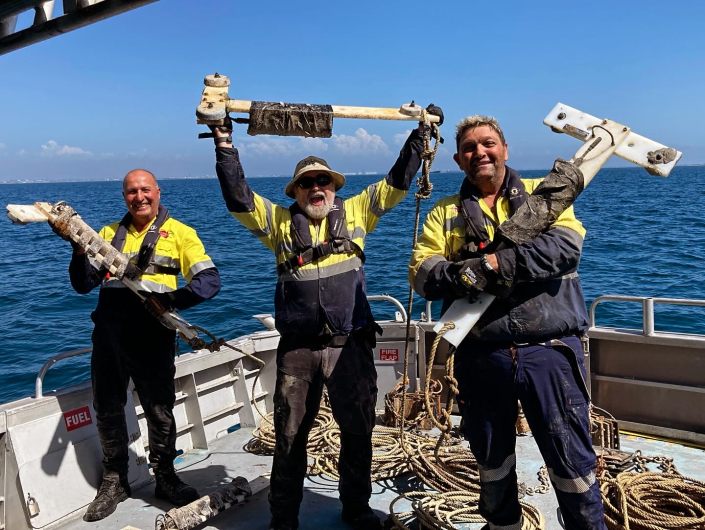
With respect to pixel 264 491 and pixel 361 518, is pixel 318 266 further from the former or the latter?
pixel 264 491

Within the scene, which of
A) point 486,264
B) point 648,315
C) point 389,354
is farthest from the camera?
point 389,354

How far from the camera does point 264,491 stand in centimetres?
438

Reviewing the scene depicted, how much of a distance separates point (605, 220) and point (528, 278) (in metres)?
35.5

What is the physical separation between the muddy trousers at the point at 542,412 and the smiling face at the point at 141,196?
2.38m

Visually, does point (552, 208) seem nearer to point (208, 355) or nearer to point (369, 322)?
point (369, 322)

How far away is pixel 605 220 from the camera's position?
1394 inches

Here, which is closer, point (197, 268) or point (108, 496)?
point (197, 268)

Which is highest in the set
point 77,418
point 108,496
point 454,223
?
point 454,223

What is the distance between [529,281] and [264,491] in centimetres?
262

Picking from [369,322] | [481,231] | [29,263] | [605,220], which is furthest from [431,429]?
[605,220]

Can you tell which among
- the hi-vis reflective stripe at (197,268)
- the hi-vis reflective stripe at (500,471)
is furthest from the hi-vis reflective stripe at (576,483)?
the hi-vis reflective stripe at (197,268)

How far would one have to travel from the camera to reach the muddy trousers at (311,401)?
3582 mm

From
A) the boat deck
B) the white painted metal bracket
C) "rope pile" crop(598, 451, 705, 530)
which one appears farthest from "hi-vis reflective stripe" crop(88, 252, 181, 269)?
"rope pile" crop(598, 451, 705, 530)

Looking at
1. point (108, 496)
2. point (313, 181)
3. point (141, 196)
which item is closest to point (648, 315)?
point (313, 181)
